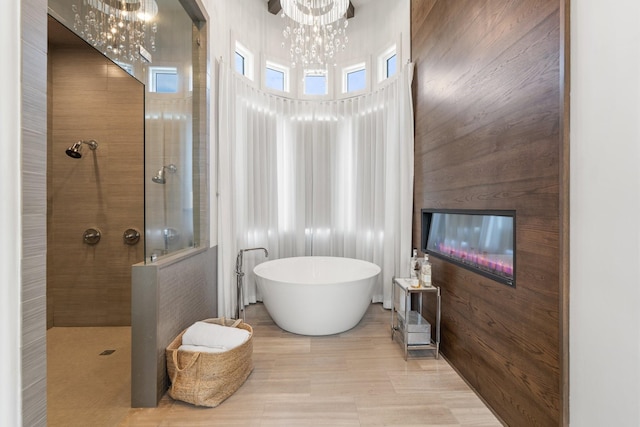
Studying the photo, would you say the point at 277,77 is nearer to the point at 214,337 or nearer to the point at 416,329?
the point at 214,337

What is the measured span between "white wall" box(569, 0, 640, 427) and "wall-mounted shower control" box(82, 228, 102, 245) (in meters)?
3.30

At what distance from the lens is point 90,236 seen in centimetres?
237

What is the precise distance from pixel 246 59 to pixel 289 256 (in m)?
2.33

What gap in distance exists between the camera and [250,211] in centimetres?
300

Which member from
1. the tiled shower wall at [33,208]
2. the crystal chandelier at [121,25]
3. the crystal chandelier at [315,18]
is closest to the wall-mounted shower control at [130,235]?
the crystal chandelier at [121,25]

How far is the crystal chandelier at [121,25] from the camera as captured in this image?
1813 millimetres

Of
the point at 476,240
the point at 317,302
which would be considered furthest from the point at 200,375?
the point at 476,240

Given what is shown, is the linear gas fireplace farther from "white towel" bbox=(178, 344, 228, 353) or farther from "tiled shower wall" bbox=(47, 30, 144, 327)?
"tiled shower wall" bbox=(47, 30, 144, 327)

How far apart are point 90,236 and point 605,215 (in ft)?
11.1

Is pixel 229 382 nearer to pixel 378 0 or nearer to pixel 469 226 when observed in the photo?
pixel 469 226

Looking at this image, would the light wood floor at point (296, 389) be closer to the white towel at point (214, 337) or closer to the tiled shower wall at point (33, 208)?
the white towel at point (214, 337)
